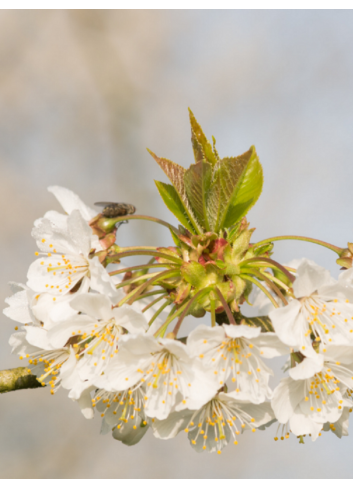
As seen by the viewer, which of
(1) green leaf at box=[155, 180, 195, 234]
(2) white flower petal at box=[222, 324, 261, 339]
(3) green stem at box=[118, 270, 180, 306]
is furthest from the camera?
(1) green leaf at box=[155, 180, 195, 234]

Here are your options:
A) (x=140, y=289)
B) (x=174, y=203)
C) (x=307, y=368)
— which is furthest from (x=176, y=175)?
(x=307, y=368)

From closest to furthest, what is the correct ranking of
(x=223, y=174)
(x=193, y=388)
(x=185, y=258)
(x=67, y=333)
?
(x=193, y=388), (x=67, y=333), (x=223, y=174), (x=185, y=258)

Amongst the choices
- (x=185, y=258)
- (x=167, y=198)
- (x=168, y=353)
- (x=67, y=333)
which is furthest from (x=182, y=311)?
(x=167, y=198)

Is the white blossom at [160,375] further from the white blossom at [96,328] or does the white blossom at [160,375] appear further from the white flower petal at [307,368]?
the white flower petal at [307,368]

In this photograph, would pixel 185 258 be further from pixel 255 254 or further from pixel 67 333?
pixel 67 333

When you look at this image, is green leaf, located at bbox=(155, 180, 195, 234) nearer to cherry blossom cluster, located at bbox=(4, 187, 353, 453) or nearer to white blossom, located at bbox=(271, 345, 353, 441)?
cherry blossom cluster, located at bbox=(4, 187, 353, 453)

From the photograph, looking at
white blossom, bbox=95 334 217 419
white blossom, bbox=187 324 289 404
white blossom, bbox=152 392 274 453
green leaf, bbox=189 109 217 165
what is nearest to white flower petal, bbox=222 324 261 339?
white blossom, bbox=187 324 289 404

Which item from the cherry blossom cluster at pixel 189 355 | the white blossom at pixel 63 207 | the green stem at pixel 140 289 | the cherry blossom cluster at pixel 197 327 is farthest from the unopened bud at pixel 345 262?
the white blossom at pixel 63 207
